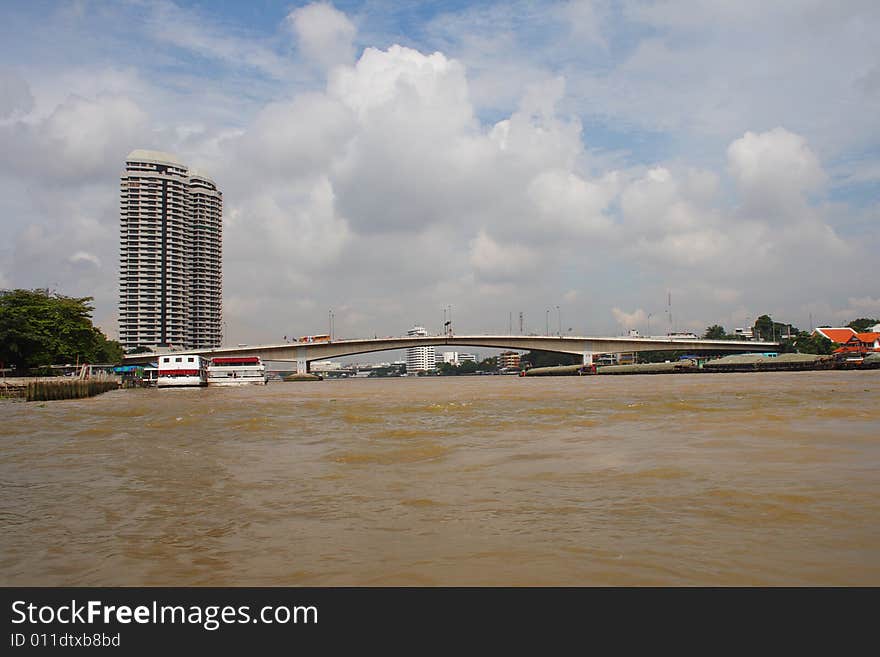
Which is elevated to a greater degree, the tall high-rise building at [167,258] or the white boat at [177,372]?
the tall high-rise building at [167,258]

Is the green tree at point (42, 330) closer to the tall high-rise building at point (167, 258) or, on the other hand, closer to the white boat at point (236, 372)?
the white boat at point (236, 372)

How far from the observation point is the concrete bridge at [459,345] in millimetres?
98000

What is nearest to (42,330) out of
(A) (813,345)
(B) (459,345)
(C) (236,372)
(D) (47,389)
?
(C) (236,372)

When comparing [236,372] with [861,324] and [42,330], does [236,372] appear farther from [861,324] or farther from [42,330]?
[861,324]

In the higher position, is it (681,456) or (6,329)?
(6,329)

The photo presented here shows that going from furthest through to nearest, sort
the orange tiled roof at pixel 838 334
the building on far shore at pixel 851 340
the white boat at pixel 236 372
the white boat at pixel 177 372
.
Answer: the orange tiled roof at pixel 838 334
the building on far shore at pixel 851 340
the white boat at pixel 236 372
the white boat at pixel 177 372

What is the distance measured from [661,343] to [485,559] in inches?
3942

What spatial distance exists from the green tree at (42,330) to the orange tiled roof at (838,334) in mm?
110155

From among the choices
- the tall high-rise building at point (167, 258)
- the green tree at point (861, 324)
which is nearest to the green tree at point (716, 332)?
the green tree at point (861, 324)

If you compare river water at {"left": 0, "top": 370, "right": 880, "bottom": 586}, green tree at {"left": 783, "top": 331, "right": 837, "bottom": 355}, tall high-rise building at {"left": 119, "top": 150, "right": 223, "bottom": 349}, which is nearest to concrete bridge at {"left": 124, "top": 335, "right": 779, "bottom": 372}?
green tree at {"left": 783, "top": 331, "right": 837, "bottom": 355}

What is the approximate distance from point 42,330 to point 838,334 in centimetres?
11543
